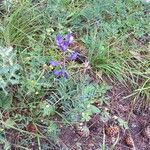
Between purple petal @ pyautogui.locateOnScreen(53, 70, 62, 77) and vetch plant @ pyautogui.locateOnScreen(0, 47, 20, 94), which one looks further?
purple petal @ pyautogui.locateOnScreen(53, 70, 62, 77)

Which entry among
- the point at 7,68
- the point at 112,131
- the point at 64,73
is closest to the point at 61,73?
the point at 64,73

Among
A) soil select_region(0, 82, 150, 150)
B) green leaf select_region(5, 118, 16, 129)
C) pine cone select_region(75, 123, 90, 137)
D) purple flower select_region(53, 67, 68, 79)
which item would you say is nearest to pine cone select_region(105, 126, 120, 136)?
soil select_region(0, 82, 150, 150)

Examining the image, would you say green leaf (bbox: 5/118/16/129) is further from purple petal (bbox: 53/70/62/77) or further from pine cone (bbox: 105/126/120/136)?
pine cone (bbox: 105/126/120/136)

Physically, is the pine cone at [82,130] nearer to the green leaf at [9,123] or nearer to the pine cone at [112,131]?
the pine cone at [112,131]

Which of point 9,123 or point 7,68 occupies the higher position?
point 7,68

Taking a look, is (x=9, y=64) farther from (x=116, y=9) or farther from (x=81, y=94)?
(x=116, y=9)

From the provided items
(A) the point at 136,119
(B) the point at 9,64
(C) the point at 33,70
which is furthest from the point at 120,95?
(B) the point at 9,64

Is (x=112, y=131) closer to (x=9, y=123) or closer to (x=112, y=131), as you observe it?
(x=112, y=131)

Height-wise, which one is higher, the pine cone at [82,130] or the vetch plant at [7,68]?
the vetch plant at [7,68]

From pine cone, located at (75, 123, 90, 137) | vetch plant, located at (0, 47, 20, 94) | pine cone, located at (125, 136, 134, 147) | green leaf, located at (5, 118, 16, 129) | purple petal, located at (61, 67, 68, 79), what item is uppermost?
vetch plant, located at (0, 47, 20, 94)

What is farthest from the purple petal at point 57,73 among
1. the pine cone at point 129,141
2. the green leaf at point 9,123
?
the pine cone at point 129,141

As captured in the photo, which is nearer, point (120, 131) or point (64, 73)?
point (64, 73)
